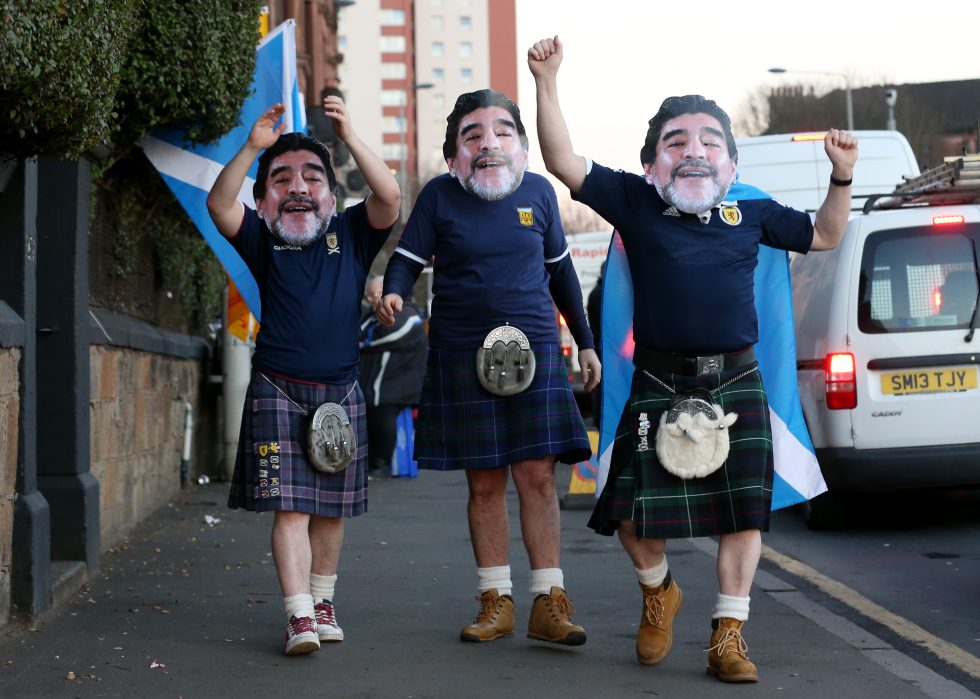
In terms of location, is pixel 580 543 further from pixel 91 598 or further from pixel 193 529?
pixel 91 598

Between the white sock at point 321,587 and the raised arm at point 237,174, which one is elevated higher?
the raised arm at point 237,174

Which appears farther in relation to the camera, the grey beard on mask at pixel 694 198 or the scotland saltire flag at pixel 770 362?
the scotland saltire flag at pixel 770 362

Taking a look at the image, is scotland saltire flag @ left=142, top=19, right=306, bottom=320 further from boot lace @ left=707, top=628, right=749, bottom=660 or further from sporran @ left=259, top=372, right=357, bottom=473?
boot lace @ left=707, top=628, right=749, bottom=660

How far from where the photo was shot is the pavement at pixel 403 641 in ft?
17.2

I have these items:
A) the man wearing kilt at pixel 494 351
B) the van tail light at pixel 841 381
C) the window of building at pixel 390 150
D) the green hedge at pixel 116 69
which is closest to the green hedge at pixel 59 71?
the green hedge at pixel 116 69

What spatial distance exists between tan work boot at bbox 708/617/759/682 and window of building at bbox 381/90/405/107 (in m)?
128

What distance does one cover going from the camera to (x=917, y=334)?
909 centimetres

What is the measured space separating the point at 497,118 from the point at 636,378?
1.14 m

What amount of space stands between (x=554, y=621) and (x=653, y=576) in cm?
52

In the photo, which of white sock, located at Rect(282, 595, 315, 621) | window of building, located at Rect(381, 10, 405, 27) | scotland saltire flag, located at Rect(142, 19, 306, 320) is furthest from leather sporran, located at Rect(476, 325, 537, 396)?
window of building, located at Rect(381, 10, 405, 27)

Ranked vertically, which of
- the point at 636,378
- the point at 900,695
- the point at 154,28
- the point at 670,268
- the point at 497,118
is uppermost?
the point at 154,28

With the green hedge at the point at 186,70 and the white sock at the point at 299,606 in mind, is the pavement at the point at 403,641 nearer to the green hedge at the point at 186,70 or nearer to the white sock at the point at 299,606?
the white sock at the point at 299,606

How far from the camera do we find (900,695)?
509 centimetres

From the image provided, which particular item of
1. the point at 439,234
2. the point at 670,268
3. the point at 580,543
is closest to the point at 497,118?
the point at 439,234
